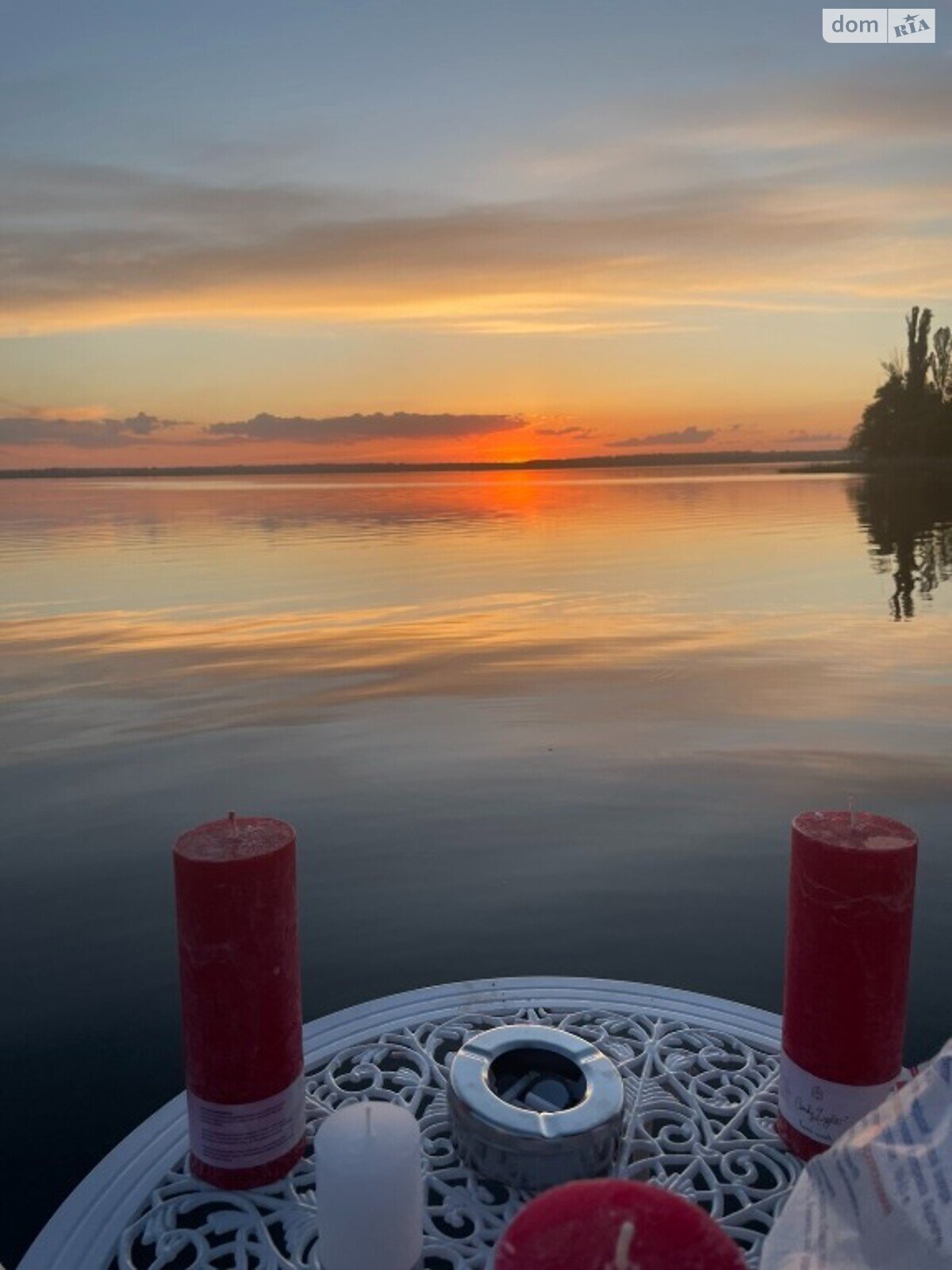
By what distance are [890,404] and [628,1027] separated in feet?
177

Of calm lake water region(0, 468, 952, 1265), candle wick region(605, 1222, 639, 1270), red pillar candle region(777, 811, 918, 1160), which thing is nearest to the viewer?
candle wick region(605, 1222, 639, 1270)

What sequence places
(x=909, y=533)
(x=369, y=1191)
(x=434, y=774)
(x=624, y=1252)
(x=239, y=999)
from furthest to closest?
(x=909, y=533)
(x=434, y=774)
(x=239, y=999)
(x=369, y=1191)
(x=624, y=1252)

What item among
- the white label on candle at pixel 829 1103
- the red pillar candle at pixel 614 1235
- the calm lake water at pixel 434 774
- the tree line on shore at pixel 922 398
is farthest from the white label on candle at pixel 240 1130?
the tree line on shore at pixel 922 398

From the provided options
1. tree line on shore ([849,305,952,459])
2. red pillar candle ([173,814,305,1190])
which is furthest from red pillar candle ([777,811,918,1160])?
tree line on shore ([849,305,952,459])

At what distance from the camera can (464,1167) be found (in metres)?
1.92

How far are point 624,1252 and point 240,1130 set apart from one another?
1.37 metres

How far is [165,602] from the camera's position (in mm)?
11422

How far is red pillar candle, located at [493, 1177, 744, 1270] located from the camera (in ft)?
2.41

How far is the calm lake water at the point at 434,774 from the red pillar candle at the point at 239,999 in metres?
0.83

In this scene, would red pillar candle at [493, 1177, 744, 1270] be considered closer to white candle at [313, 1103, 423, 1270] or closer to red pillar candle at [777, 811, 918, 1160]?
white candle at [313, 1103, 423, 1270]

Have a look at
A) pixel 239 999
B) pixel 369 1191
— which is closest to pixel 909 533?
pixel 239 999

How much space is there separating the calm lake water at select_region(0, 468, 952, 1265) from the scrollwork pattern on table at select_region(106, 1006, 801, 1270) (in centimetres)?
80

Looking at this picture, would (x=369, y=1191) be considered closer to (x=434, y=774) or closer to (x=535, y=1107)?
(x=535, y=1107)

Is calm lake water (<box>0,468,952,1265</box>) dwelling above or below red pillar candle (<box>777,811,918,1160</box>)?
below
